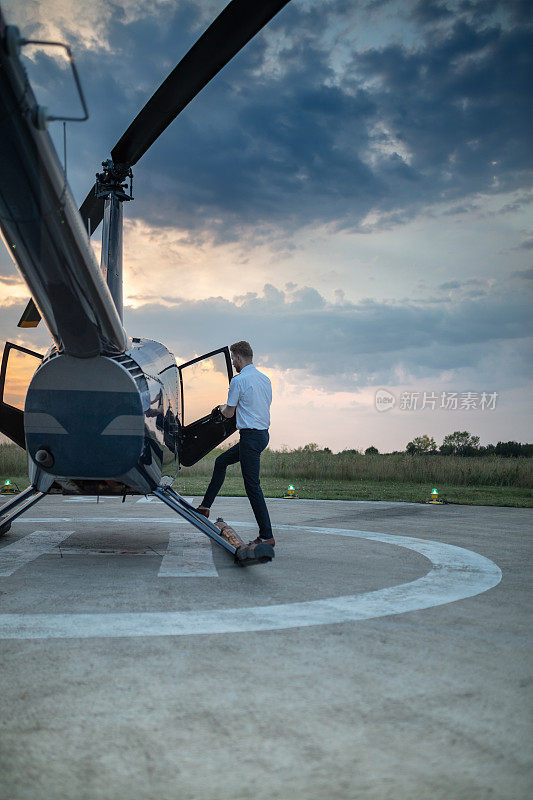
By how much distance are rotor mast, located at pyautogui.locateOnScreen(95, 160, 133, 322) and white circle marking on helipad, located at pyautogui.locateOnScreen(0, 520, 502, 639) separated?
4.34 meters

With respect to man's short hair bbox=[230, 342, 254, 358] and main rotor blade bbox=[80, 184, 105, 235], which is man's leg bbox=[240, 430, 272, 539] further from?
main rotor blade bbox=[80, 184, 105, 235]

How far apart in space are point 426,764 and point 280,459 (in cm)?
2219

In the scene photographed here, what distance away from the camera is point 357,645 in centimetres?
350

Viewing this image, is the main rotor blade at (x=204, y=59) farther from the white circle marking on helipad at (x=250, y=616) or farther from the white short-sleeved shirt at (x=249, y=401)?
the white circle marking on helipad at (x=250, y=616)

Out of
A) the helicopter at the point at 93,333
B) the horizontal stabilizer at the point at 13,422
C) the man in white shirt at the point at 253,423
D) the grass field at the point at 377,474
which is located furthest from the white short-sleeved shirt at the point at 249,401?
the grass field at the point at 377,474

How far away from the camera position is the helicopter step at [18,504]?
272 inches

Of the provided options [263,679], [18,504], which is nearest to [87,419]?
[18,504]

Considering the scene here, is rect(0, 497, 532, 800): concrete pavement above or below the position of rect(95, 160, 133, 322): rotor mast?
below

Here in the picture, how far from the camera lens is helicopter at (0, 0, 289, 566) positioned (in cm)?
390

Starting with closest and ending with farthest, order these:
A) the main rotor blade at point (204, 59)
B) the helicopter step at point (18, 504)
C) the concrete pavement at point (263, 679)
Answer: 1. the concrete pavement at point (263, 679)
2. the main rotor blade at point (204, 59)
3. the helicopter step at point (18, 504)

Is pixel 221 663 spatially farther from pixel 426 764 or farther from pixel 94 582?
pixel 94 582

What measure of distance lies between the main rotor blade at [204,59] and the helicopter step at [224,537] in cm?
365

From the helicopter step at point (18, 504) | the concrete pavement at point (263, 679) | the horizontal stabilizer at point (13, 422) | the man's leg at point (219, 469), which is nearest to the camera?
the concrete pavement at point (263, 679)

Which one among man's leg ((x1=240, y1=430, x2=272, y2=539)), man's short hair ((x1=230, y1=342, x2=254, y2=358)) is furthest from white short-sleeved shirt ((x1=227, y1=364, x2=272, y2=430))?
man's short hair ((x1=230, y1=342, x2=254, y2=358))
